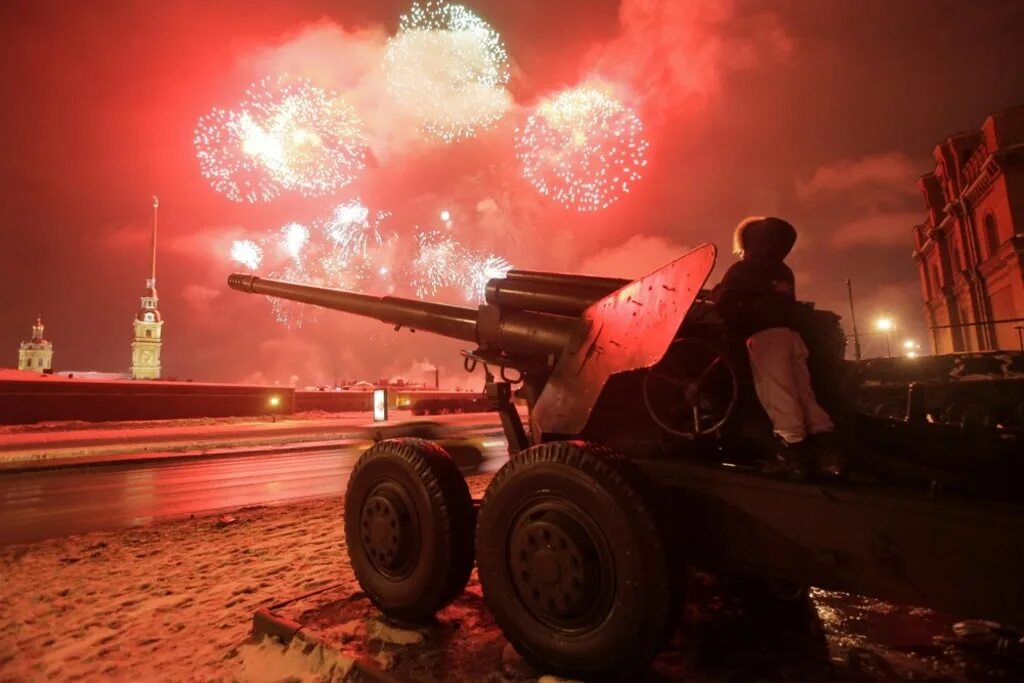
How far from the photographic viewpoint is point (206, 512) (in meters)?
8.11

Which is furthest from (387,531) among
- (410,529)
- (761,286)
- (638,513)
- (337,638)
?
(761,286)

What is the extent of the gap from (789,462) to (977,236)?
37786mm

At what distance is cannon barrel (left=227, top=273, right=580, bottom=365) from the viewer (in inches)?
148

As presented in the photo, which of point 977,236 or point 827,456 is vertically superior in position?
point 977,236

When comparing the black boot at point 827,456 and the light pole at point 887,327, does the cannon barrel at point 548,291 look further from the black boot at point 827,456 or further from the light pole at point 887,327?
the light pole at point 887,327

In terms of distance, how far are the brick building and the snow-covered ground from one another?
76.9 ft

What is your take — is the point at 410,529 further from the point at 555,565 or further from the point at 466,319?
the point at 466,319

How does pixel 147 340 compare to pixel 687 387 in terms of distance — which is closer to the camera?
pixel 687 387

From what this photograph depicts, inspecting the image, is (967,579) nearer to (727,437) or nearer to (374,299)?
(727,437)

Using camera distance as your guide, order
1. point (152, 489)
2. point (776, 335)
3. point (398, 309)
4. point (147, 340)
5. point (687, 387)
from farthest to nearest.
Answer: point (147, 340) → point (152, 489) → point (398, 309) → point (687, 387) → point (776, 335)

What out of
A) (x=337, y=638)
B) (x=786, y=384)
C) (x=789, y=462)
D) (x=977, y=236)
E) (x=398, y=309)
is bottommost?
(x=337, y=638)

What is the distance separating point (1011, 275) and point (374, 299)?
31.8m

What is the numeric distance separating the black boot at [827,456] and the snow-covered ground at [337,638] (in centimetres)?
101

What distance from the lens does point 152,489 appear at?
10594mm
